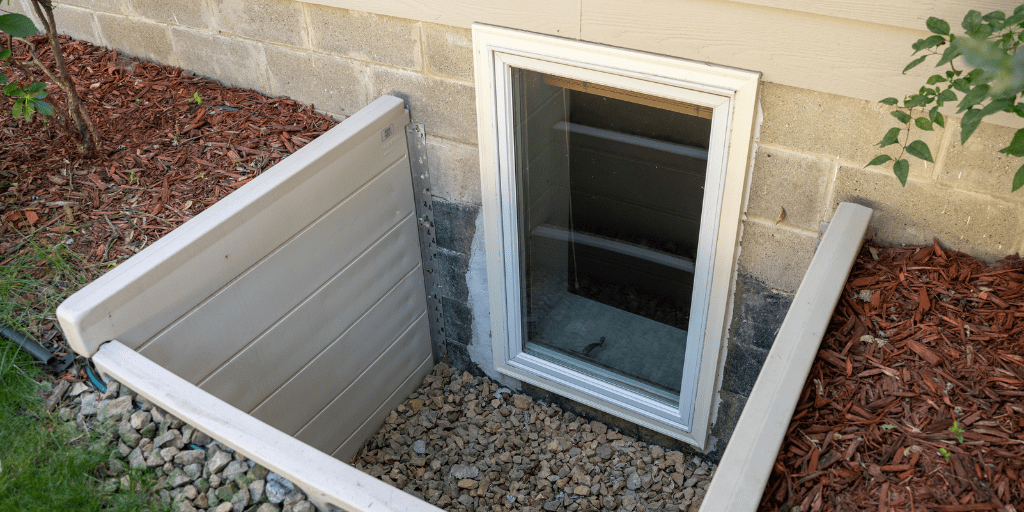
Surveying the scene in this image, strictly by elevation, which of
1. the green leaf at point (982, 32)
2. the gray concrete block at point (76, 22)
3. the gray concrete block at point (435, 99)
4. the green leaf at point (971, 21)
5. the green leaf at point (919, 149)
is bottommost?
the gray concrete block at point (435, 99)

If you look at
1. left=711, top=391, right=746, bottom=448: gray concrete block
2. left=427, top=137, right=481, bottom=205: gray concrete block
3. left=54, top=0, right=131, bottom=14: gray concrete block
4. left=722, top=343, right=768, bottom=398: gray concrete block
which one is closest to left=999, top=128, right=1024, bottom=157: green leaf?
left=722, top=343, right=768, bottom=398: gray concrete block

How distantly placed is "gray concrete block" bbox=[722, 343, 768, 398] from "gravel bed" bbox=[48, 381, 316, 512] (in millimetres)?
2021

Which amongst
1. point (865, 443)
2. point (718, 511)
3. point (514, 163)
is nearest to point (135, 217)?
point (514, 163)

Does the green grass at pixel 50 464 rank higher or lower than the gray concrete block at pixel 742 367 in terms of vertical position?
higher

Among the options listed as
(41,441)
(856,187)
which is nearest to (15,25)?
(41,441)

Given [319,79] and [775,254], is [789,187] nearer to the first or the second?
[775,254]

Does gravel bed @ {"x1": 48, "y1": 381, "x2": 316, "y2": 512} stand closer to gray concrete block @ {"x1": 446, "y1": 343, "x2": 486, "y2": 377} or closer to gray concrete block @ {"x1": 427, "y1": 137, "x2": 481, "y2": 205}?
gray concrete block @ {"x1": 427, "y1": 137, "x2": 481, "y2": 205}

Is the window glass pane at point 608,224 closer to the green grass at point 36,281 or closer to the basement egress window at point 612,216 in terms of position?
the basement egress window at point 612,216

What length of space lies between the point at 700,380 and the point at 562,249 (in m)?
0.94

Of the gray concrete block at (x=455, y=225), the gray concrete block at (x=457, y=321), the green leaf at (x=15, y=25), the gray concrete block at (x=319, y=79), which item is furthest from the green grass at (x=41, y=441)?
the gray concrete block at (x=457, y=321)

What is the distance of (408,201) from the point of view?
146 inches

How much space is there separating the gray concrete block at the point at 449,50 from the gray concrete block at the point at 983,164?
188 centimetres

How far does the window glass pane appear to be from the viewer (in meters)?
3.07

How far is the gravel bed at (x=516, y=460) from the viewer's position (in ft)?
11.6
